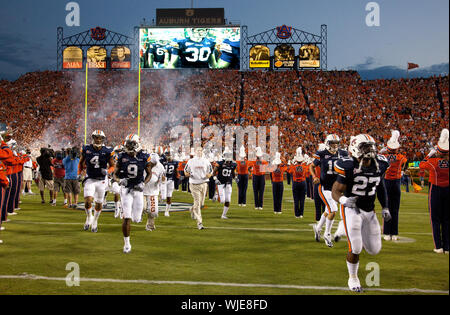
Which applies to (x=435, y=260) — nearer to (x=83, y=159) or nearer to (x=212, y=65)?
(x=83, y=159)

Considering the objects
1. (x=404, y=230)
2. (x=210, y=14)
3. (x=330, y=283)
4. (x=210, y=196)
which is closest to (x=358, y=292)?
(x=330, y=283)

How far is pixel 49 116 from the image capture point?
38500 millimetres

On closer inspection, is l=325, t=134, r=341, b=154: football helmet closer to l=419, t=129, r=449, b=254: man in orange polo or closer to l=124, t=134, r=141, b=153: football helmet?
l=419, t=129, r=449, b=254: man in orange polo

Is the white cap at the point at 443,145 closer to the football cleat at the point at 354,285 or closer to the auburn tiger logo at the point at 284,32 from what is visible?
the football cleat at the point at 354,285

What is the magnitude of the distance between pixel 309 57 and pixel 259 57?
4733mm

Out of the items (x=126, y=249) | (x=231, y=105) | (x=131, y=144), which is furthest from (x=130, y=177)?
(x=231, y=105)

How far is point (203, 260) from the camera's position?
282 inches

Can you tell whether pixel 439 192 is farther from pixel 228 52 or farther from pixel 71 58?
pixel 71 58

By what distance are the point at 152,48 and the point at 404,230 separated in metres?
31.7

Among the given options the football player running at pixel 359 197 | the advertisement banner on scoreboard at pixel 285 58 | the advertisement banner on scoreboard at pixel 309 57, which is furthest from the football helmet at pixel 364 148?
the advertisement banner on scoreboard at pixel 285 58

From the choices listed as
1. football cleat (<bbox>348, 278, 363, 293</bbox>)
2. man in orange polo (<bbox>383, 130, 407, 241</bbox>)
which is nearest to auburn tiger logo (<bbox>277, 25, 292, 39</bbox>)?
man in orange polo (<bbox>383, 130, 407, 241</bbox>)

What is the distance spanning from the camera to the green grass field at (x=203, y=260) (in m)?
5.64

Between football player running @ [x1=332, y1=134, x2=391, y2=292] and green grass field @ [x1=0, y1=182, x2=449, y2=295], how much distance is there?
534 millimetres
